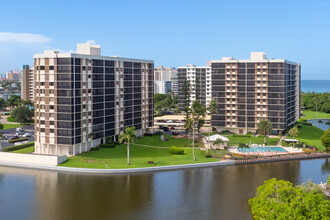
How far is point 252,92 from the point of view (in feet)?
448

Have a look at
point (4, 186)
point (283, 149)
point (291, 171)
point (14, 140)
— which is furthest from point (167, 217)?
point (14, 140)

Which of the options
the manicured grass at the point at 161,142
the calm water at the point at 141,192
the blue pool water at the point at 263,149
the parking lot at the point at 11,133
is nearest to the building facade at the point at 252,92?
the blue pool water at the point at 263,149

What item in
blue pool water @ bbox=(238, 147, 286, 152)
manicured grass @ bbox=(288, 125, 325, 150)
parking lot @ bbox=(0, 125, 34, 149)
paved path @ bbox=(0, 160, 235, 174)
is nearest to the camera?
paved path @ bbox=(0, 160, 235, 174)

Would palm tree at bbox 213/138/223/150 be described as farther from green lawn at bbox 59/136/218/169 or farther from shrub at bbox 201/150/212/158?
shrub at bbox 201/150/212/158

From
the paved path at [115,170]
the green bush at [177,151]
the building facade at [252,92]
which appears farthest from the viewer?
Result: the building facade at [252,92]

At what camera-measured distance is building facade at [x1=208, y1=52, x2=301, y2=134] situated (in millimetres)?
133250

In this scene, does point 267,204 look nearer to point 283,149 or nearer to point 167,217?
point 167,217

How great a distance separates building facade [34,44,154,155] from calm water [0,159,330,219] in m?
12.9

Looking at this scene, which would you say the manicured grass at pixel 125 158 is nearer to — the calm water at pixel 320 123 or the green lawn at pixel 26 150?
the green lawn at pixel 26 150

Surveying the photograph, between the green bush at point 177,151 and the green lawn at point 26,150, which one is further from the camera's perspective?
the green bush at point 177,151

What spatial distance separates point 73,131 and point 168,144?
33.9 meters

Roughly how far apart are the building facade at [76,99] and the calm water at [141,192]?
12.9 m

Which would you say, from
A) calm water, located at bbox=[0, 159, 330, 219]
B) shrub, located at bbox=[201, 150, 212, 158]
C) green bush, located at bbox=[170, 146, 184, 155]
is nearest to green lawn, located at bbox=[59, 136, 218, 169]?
shrub, located at bbox=[201, 150, 212, 158]

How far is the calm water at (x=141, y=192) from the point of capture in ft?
206
